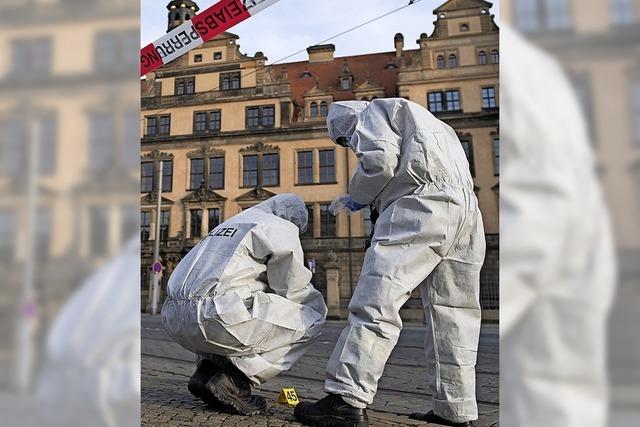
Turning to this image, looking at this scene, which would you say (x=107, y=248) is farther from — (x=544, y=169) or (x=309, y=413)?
(x=309, y=413)

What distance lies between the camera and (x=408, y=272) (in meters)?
2.30

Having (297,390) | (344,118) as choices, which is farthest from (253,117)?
(344,118)

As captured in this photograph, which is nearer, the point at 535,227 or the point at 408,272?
the point at 535,227

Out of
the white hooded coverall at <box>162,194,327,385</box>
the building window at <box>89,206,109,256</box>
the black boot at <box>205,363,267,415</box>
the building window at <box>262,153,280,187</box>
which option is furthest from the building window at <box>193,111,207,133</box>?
the building window at <box>89,206,109,256</box>

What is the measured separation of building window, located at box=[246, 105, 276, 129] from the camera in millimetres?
24531

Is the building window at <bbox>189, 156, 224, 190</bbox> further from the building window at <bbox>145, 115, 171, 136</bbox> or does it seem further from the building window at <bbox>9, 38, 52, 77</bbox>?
the building window at <bbox>9, 38, 52, 77</bbox>

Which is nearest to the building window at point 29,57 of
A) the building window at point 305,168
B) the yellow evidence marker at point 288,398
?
the yellow evidence marker at point 288,398

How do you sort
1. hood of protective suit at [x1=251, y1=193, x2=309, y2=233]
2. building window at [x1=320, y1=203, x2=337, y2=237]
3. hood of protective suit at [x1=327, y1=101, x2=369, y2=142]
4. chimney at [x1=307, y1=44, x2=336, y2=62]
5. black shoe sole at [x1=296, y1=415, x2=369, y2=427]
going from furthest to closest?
chimney at [x1=307, y1=44, x2=336, y2=62] → building window at [x1=320, y1=203, x2=337, y2=237] → hood of protective suit at [x1=251, y1=193, x2=309, y2=233] → hood of protective suit at [x1=327, y1=101, x2=369, y2=142] → black shoe sole at [x1=296, y1=415, x2=369, y2=427]

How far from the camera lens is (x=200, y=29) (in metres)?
5.94

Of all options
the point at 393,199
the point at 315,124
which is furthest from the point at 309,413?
the point at 315,124

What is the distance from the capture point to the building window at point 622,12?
2.64 ft

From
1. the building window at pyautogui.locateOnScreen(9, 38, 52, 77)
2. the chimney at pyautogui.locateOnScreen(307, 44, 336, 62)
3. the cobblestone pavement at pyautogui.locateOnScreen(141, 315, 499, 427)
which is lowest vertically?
the cobblestone pavement at pyautogui.locateOnScreen(141, 315, 499, 427)

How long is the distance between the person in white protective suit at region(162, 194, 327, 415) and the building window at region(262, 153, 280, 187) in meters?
21.1

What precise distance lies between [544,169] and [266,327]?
6.51ft
